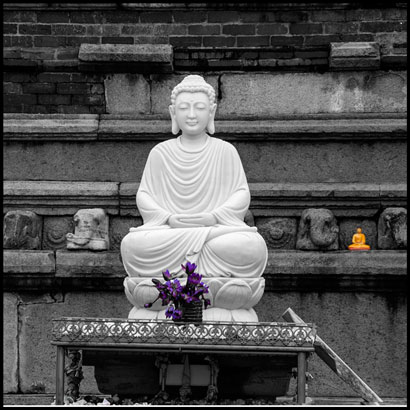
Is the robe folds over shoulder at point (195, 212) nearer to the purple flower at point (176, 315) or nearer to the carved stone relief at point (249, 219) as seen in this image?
the purple flower at point (176, 315)

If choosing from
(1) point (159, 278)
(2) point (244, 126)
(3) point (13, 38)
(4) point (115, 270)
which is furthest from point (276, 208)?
(3) point (13, 38)

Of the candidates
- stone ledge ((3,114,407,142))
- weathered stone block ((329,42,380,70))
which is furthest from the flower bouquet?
weathered stone block ((329,42,380,70))

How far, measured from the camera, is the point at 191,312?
7039 millimetres

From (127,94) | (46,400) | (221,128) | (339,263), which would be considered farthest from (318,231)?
(46,400)

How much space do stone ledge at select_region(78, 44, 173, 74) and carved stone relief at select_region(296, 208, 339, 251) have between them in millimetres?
1706

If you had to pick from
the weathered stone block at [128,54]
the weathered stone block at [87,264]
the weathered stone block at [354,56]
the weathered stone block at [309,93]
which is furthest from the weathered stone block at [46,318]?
the weathered stone block at [354,56]

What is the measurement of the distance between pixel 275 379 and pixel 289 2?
362cm

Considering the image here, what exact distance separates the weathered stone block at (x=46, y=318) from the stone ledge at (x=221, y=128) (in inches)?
52.8

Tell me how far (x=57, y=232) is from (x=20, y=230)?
1.00 ft

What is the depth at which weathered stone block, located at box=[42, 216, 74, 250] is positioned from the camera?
9.46 metres

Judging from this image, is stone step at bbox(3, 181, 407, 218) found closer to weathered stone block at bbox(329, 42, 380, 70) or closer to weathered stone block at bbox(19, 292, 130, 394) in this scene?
weathered stone block at bbox(19, 292, 130, 394)

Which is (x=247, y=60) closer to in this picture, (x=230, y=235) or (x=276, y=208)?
(x=276, y=208)

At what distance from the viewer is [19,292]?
9.24 meters

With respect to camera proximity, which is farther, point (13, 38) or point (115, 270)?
point (13, 38)
